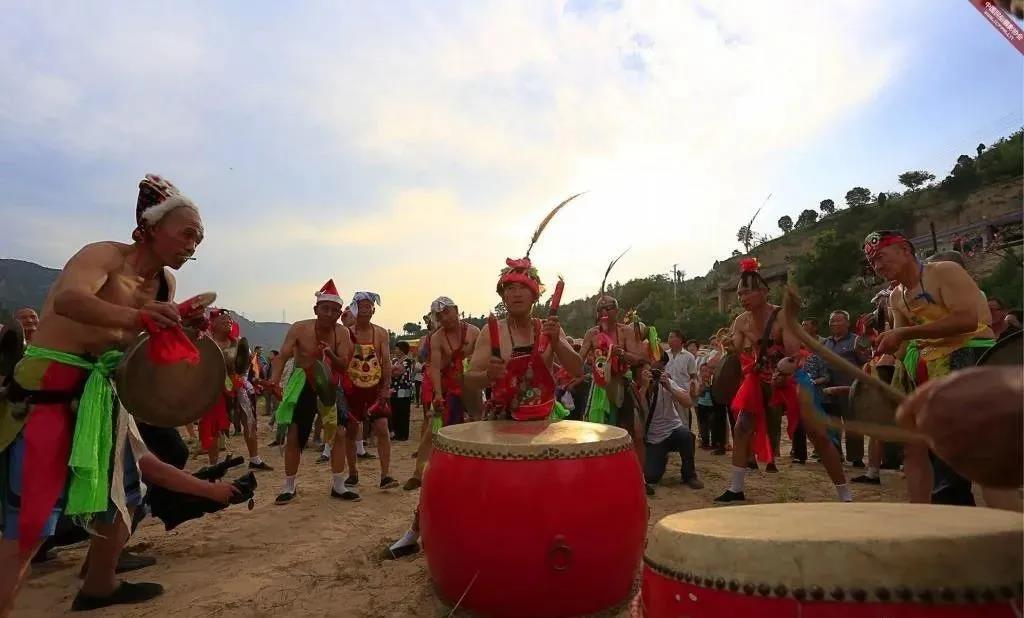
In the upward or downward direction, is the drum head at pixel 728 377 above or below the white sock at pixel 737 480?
above

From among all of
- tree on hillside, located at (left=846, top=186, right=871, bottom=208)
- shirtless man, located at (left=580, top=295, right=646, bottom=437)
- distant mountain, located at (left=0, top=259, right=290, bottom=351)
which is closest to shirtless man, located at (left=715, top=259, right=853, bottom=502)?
shirtless man, located at (left=580, top=295, right=646, bottom=437)

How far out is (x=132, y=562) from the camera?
414 centimetres

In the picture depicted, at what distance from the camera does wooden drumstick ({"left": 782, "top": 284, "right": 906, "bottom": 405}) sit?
1.10 metres

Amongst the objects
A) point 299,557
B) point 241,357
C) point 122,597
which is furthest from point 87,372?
point 299,557

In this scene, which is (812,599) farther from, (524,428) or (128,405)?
(128,405)

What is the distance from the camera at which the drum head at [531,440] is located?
9.36 feet

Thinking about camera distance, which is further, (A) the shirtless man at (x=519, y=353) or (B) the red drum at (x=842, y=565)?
(A) the shirtless man at (x=519, y=353)

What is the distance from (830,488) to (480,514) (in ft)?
16.6

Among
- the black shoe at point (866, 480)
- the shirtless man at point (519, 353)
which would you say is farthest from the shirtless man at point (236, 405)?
the black shoe at point (866, 480)

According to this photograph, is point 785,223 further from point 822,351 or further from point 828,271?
point 822,351

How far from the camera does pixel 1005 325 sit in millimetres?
6320

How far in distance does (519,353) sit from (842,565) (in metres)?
2.78

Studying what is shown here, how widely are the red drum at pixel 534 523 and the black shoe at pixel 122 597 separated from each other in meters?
1.77

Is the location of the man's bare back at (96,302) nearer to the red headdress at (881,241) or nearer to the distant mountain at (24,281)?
the red headdress at (881,241)
